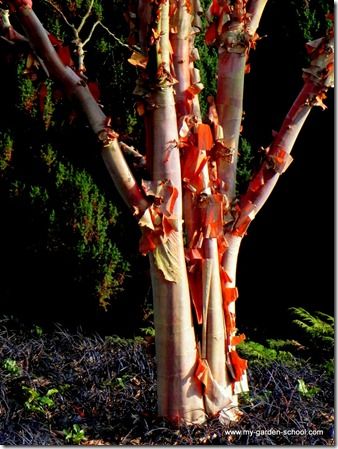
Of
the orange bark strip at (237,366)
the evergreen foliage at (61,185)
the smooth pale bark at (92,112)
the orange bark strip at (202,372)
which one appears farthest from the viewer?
the evergreen foliage at (61,185)

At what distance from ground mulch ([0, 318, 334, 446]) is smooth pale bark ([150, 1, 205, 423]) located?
13 cm

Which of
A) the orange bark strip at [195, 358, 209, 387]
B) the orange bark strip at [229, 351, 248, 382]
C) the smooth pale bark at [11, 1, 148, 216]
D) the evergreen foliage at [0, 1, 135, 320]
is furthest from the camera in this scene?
the evergreen foliage at [0, 1, 135, 320]

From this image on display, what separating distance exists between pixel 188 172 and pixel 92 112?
1.65 ft

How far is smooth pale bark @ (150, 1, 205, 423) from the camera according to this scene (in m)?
2.91

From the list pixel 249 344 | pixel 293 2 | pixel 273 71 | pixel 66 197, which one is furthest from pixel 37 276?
pixel 293 2

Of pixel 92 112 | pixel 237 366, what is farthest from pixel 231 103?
pixel 237 366

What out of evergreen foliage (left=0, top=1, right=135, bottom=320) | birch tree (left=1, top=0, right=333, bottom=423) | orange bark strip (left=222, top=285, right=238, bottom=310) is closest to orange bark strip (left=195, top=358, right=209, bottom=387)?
birch tree (left=1, top=0, right=333, bottom=423)

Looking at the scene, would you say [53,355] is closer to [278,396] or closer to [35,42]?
[278,396]

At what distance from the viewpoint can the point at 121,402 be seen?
11.0ft

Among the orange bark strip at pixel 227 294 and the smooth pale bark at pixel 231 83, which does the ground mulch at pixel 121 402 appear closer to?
the orange bark strip at pixel 227 294

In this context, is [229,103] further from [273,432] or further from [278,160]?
[273,432]

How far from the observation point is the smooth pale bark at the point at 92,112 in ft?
9.44

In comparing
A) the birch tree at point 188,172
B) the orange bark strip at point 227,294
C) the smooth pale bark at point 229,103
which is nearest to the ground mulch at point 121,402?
the birch tree at point 188,172

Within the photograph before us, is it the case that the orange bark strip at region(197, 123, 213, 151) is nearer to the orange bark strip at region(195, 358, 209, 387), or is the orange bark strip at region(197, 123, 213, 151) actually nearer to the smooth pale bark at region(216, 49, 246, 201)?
the smooth pale bark at region(216, 49, 246, 201)
